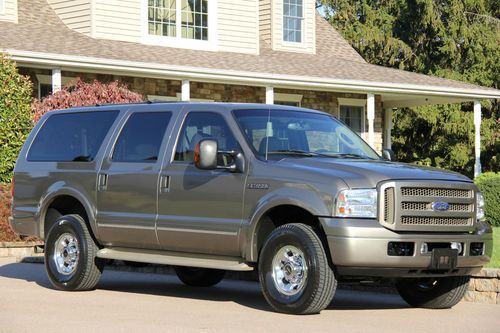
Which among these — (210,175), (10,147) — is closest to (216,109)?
(210,175)

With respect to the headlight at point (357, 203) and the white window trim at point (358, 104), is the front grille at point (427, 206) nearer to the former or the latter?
the headlight at point (357, 203)

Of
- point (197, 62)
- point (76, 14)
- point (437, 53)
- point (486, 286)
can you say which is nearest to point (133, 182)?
point (486, 286)

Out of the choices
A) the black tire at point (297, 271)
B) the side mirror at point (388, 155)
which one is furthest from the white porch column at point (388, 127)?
the black tire at point (297, 271)

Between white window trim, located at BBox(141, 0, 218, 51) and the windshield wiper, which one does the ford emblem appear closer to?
the windshield wiper

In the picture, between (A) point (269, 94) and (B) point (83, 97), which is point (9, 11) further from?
(A) point (269, 94)

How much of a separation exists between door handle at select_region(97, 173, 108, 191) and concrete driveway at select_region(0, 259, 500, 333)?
1161mm

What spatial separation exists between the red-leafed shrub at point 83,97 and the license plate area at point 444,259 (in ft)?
44.3

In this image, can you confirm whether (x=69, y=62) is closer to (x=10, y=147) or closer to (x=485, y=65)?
(x=10, y=147)

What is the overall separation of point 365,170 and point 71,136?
4.16 metres

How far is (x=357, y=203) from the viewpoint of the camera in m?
9.62

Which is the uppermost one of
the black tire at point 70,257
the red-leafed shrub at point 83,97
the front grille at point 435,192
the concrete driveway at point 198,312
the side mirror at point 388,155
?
the red-leafed shrub at point 83,97

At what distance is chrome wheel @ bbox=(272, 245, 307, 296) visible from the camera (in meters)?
9.85

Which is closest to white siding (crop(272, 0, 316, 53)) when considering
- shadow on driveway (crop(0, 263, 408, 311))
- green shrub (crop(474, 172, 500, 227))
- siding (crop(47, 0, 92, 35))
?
siding (crop(47, 0, 92, 35))

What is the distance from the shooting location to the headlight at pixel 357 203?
9.61m
